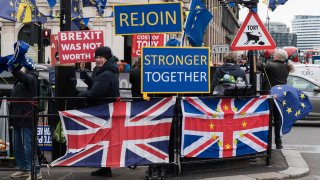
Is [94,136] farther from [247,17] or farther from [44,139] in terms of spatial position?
[247,17]

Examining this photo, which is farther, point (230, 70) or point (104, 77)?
point (230, 70)

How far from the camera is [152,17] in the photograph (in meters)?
7.32

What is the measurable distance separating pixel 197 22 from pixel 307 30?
164 m

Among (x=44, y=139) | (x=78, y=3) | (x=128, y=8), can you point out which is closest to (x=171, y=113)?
(x=128, y=8)

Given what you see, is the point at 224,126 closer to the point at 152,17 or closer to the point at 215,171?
the point at 215,171

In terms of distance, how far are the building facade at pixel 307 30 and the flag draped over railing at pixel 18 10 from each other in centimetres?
15470

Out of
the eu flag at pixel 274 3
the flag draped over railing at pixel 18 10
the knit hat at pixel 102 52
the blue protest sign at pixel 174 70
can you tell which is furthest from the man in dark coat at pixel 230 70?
the flag draped over railing at pixel 18 10

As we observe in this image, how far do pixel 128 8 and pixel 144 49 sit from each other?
653 mm

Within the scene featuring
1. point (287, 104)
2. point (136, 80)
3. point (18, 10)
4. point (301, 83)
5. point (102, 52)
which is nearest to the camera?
point (102, 52)

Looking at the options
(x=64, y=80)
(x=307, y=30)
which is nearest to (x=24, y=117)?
(x=64, y=80)

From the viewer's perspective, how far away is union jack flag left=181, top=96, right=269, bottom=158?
290 inches

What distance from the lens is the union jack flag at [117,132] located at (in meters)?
6.92

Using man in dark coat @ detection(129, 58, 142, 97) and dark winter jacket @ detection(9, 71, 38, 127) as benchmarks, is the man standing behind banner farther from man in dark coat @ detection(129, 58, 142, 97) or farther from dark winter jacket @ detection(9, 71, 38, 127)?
man in dark coat @ detection(129, 58, 142, 97)

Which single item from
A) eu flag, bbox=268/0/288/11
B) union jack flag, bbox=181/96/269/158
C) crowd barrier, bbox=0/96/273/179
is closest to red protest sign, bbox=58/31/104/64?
crowd barrier, bbox=0/96/273/179
